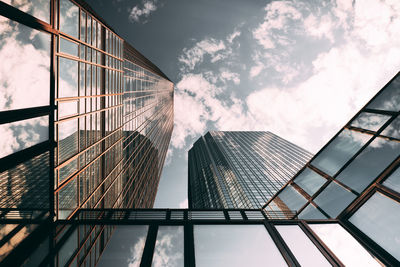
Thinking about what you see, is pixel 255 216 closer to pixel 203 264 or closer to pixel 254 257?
pixel 254 257

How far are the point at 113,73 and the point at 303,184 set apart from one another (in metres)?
21.7

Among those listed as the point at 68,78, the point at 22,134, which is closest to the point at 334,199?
the point at 22,134

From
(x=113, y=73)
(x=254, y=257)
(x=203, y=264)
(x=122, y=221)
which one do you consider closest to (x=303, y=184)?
(x=254, y=257)

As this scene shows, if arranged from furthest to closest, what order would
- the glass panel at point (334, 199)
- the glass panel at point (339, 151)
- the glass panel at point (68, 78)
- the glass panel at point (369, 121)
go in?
the glass panel at point (68, 78), the glass panel at point (339, 151), the glass panel at point (369, 121), the glass panel at point (334, 199)

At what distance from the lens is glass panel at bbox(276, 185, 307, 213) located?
382 inches

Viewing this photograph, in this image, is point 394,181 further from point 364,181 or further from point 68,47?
point 68,47

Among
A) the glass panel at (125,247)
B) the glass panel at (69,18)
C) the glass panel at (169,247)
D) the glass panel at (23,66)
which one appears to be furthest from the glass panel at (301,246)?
the glass panel at (69,18)

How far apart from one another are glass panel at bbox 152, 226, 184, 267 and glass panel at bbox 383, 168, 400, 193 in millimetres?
8156

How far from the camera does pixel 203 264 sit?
5582 mm

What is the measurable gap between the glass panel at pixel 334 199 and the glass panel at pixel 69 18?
16.4 metres

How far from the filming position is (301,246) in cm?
637

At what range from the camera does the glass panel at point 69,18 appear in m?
9.10

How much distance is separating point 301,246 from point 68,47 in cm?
1518

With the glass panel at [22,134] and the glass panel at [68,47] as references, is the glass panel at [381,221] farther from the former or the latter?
the glass panel at [68,47]
